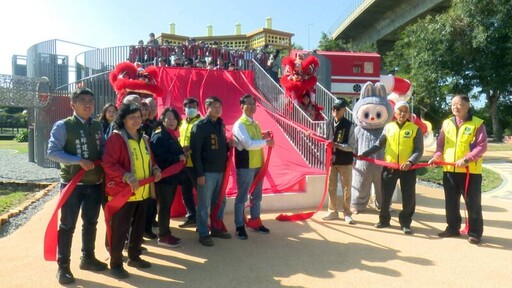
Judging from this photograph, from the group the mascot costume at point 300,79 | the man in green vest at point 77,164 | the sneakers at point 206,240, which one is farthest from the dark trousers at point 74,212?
the mascot costume at point 300,79

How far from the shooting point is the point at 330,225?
5.96 meters

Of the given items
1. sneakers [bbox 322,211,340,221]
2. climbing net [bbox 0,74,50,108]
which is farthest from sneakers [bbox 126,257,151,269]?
climbing net [bbox 0,74,50,108]

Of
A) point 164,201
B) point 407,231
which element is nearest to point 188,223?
point 164,201

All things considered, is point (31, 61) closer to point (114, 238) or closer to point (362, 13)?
point (114, 238)

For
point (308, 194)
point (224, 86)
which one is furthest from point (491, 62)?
point (308, 194)

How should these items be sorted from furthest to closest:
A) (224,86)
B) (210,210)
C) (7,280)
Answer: (224,86) → (210,210) → (7,280)

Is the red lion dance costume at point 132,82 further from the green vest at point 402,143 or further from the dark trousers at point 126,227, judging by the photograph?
the green vest at point 402,143

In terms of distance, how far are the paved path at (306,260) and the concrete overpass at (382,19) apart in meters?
24.6

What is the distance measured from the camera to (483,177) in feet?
35.3

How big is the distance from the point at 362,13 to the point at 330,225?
31.6 m

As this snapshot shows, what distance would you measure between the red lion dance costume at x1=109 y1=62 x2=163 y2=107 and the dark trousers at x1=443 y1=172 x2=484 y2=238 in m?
4.82

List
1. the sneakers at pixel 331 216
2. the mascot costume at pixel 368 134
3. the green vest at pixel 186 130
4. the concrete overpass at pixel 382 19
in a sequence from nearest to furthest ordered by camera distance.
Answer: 1. the green vest at pixel 186 130
2. the sneakers at pixel 331 216
3. the mascot costume at pixel 368 134
4. the concrete overpass at pixel 382 19

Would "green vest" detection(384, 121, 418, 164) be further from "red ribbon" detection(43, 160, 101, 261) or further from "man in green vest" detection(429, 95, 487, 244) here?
"red ribbon" detection(43, 160, 101, 261)

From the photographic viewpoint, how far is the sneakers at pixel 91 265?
416cm
